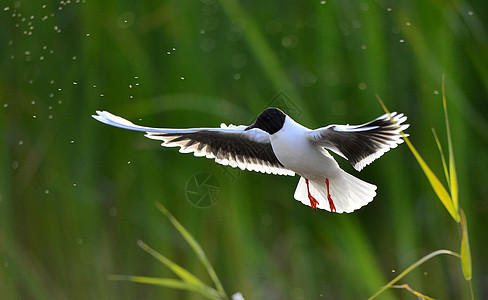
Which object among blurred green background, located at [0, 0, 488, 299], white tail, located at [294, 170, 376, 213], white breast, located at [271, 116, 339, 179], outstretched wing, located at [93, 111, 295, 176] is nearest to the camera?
white breast, located at [271, 116, 339, 179]

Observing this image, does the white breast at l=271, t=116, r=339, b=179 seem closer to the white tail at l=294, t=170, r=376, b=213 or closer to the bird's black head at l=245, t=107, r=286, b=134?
the bird's black head at l=245, t=107, r=286, b=134

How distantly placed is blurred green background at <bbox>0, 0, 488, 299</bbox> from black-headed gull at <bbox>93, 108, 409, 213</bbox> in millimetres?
281

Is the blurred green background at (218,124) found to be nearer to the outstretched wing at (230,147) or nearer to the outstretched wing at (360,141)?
the outstretched wing at (230,147)

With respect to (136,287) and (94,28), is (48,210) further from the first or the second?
(94,28)

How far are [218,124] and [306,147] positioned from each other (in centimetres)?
79

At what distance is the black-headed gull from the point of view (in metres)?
1.18

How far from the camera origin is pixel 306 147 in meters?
1.21

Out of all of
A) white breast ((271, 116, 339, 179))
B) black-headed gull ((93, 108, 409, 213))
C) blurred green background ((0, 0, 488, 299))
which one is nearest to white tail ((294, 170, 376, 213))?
black-headed gull ((93, 108, 409, 213))

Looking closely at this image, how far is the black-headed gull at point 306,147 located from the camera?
1177 mm

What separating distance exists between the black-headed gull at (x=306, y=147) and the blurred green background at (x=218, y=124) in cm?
28

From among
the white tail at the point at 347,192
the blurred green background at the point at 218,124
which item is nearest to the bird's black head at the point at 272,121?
the white tail at the point at 347,192

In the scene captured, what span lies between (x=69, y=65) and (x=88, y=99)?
0.40 ft

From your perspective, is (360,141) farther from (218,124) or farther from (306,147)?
(218,124)

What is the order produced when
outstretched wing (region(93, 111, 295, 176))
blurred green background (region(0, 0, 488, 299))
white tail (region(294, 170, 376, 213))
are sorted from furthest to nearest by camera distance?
blurred green background (region(0, 0, 488, 299)), outstretched wing (region(93, 111, 295, 176)), white tail (region(294, 170, 376, 213))
